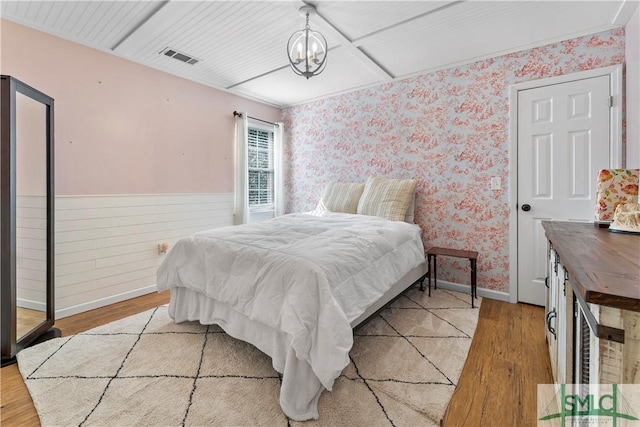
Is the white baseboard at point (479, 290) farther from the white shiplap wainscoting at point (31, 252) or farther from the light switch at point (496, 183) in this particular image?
the white shiplap wainscoting at point (31, 252)

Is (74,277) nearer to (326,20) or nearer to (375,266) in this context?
(375,266)

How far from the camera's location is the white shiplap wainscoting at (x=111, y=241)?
2.62m

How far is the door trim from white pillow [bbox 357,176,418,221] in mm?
924

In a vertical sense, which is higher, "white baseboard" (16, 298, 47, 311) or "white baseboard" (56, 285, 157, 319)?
"white baseboard" (16, 298, 47, 311)

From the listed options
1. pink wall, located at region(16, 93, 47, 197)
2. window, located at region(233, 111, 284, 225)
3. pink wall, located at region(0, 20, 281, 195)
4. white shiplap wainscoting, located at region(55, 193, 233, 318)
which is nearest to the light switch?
window, located at region(233, 111, 284, 225)

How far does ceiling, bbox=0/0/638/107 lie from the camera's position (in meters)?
2.19

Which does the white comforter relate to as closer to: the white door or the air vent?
the white door

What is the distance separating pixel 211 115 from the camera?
380 cm

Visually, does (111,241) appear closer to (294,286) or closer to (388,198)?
(294,286)

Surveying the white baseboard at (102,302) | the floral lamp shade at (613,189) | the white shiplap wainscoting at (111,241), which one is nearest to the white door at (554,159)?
the floral lamp shade at (613,189)

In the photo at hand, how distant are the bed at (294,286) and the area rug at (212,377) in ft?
0.50

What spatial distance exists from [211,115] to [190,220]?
1351 mm

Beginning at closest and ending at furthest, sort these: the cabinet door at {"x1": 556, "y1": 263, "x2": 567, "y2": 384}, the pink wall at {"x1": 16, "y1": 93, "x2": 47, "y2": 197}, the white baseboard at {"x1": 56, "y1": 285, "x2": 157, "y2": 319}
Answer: the cabinet door at {"x1": 556, "y1": 263, "x2": 567, "y2": 384} → the pink wall at {"x1": 16, "y1": 93, "x2": 47, "y2": 197} → the white baseboard at {"x1": 56, "y1": 285, "x2": 157, "y2": 319}

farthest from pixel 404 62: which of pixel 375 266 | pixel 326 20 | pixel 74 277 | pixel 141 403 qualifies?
pixel 74 277
